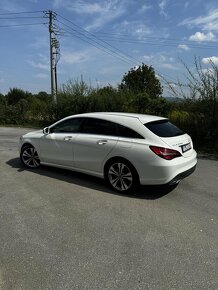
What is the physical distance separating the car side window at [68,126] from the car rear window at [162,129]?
1.69m

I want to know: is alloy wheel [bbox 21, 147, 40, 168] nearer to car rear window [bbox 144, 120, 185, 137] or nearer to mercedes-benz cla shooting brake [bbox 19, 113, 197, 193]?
mercedes-benz cla shooting brake [bbox 19, 113, 197, 193]

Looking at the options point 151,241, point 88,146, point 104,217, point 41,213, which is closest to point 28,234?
point 41,213

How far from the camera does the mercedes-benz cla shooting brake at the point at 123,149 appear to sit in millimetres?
5691

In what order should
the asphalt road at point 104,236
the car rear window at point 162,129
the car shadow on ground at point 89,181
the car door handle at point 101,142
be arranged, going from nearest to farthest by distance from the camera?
1. the asphalt road at point 104,236
2. the car rear window at point 162,129
3. the car shadow on ground at point 89,181
4. the car door handle at point 101,142

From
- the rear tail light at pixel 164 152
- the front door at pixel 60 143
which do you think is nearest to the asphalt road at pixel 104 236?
the front door at pixel 60 143

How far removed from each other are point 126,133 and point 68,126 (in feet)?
5.42

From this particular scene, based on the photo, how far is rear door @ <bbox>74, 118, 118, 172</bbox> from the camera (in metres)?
6.28

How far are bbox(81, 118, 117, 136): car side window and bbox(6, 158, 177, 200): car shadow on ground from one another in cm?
105

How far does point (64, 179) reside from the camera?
701cm

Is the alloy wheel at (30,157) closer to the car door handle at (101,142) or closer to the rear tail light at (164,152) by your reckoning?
the car door handle at (101,142)

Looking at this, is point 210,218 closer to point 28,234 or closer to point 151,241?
point 151,241

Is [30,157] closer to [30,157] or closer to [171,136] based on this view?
[30,157]

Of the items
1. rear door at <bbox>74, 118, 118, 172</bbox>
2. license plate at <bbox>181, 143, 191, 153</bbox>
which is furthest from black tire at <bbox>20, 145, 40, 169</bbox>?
license plate at <bbox>181, 143, 191, 153</bbox>

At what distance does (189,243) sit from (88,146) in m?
3.08
